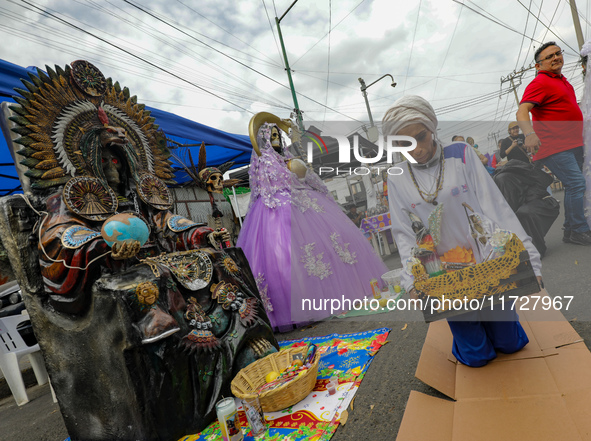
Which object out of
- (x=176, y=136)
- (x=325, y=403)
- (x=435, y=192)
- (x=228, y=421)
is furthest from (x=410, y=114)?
(x=176, y=136)

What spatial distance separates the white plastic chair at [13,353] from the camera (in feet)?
10.1

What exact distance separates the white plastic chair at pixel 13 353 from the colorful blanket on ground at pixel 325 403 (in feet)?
7.69

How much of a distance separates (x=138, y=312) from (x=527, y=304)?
2.19 metres

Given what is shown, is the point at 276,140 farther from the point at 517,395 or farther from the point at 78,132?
the point at 517,395

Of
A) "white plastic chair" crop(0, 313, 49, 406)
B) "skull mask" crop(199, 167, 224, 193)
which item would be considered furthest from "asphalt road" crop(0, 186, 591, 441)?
"skull mask" crop(199, 167, 224, 193)

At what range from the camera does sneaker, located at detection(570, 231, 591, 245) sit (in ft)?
4.93

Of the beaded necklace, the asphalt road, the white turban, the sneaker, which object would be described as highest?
the white turban

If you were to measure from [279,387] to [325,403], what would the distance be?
304 mm

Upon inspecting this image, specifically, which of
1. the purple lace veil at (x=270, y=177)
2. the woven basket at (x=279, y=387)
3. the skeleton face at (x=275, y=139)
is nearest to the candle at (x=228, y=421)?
the woven basket at (x=279, y=387)

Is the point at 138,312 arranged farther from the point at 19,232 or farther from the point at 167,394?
the point at 19,232

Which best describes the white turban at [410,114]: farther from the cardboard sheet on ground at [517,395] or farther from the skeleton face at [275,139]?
the skeleton face at [275,139]

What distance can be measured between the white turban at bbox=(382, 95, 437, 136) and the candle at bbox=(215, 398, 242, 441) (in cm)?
160

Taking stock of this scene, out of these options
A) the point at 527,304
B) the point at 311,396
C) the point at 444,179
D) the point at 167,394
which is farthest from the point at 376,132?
the point at 167,394

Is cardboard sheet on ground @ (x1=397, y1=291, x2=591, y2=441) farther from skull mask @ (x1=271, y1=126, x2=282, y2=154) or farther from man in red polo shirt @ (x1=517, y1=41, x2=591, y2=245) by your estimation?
skull mask @ (x1=271, y1=126, x2=282, y2=154)
